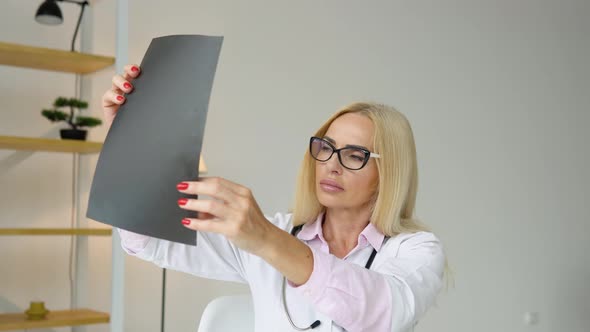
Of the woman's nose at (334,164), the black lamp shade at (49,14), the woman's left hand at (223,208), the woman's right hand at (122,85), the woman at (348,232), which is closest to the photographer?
the woman's left hand at (223,208)

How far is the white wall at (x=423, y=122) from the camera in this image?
11.6ft

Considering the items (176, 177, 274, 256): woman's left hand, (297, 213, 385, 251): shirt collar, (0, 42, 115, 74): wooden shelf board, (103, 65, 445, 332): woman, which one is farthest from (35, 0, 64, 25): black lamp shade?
(176, 177, 274, 256): woman's left hand

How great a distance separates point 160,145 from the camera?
2.98 feet

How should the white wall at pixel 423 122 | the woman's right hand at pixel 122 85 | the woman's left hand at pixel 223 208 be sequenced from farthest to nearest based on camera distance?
the white wall at pixel 423 122, the woman's right hand at pixel 122 85, the woman's left hand at pixel 223 208

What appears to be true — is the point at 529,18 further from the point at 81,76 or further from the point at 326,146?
the point at 326,146

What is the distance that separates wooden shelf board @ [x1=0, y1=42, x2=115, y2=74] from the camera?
3.05 metres

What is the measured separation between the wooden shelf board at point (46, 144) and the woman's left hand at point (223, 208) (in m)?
2.36

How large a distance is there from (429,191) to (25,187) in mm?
2284

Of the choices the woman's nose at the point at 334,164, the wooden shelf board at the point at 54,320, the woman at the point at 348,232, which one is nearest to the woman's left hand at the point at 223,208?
the woman at the point at 348,232

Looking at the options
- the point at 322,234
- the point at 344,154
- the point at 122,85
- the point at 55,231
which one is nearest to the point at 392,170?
the point at 344,154

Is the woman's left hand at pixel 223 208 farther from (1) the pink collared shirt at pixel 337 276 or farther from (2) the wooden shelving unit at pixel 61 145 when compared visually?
(2) the wooden shelving unit at pixel 61 145

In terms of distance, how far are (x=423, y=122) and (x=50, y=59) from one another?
2.23 metres

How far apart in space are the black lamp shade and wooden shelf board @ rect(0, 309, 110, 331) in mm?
1244

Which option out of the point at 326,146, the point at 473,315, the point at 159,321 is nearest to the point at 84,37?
the point at 159,321
